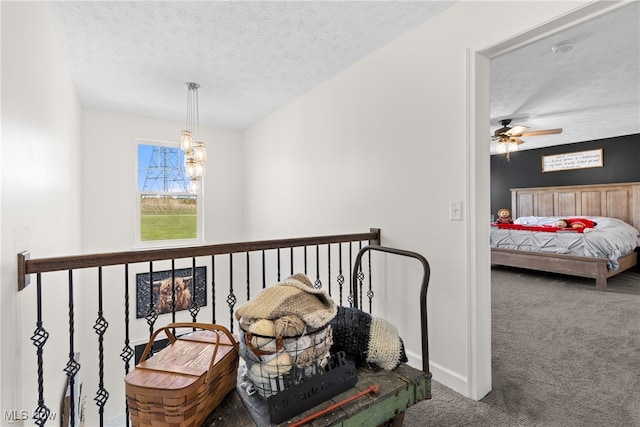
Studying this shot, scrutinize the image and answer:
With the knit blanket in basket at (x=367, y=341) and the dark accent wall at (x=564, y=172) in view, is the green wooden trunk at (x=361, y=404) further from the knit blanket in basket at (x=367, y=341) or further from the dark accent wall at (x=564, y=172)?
the dark accent wall at (x=564, y=172)

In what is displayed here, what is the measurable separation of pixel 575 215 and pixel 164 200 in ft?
23.9

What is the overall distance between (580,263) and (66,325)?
19.1ft

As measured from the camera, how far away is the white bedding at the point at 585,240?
13.4 feet

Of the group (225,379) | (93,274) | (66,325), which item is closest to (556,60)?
(225,379)

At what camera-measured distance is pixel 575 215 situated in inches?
233

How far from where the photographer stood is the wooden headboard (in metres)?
5.30

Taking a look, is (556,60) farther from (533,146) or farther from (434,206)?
(533,146)

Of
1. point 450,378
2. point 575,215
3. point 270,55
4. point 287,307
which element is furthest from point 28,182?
point 575,215

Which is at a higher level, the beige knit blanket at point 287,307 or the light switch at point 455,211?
the light switch at point 455,211

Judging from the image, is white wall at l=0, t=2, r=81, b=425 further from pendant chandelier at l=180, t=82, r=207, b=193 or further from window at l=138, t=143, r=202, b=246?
window at l=138, t=143, r=202, b=246

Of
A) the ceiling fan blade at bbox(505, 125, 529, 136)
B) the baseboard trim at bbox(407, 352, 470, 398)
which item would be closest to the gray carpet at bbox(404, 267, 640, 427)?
the baseboard trim at bbox(407, 352, 470, 398)

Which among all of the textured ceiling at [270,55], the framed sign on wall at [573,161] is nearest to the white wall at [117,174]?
the textured ceiling at [270,55]

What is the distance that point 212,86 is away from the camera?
3.23 meters

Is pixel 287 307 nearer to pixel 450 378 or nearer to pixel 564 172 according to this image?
pixel 450 378
